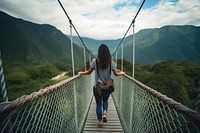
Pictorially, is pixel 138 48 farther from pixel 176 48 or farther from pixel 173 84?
pixel 173 84

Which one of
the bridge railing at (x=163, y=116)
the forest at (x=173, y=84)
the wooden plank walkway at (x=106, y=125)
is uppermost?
the bridge railing at (x=163, y=116)

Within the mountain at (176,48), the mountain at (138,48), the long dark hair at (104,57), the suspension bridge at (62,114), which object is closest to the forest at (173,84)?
the long dark hair at (104,57)

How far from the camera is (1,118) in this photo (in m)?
0.51

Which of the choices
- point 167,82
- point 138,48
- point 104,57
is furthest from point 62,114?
point 138,48

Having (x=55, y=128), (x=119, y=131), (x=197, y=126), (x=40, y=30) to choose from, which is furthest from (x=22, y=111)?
(x=40, y=30)

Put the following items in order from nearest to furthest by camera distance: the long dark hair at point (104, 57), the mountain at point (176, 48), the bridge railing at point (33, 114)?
the bridge railing at point (33, 114), the long dark hair at point (104, 57), the mountain at point (176, 48)

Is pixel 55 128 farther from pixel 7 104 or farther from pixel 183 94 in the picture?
pixel 183 94

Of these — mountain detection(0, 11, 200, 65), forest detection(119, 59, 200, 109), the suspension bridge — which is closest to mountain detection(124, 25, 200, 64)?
mountain detection(0, 11, 200, 65)

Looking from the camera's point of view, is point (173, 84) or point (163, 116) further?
point (173, 84)

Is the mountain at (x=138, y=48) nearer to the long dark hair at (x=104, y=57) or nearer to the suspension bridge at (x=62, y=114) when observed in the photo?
the long dark hair at (x=104, y=57)

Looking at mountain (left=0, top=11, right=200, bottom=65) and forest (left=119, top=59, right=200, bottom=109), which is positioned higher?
mountain (left=0, top=11, right=200, bottom=65)

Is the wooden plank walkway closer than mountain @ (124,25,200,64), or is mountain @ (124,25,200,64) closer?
the wooden plank walkway

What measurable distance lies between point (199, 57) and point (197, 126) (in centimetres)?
7559

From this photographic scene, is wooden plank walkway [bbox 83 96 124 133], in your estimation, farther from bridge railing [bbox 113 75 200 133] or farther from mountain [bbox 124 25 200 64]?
mountain [bbox 124 25 200 64]
